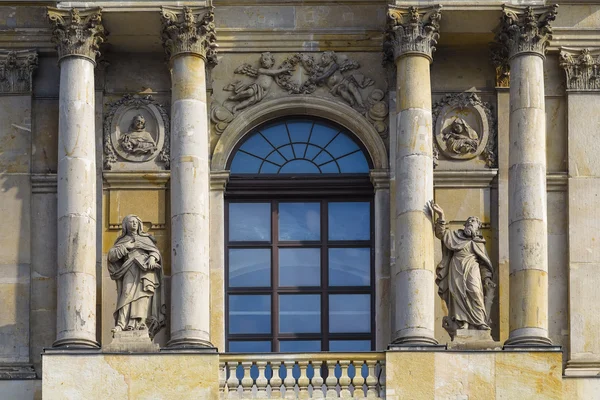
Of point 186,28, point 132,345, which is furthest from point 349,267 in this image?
point 186,28

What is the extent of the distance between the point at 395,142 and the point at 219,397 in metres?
5.36

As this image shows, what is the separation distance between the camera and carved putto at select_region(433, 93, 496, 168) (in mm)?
44406

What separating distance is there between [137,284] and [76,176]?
1958 mm

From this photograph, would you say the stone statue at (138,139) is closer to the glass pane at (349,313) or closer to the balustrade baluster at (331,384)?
the glass pane at (349,313)

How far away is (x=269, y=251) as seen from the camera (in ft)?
146

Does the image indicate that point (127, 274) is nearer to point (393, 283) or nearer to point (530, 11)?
point (393, 283)

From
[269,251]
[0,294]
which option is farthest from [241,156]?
[0,294]

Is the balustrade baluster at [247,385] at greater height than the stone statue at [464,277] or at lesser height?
lesser

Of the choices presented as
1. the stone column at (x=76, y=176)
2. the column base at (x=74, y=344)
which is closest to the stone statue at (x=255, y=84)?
Answer: the stone column at (x=76, y=176)

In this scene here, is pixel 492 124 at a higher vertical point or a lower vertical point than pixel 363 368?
higher

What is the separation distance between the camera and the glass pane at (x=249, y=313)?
44062 mm

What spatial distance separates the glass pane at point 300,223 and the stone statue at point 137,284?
271 cm

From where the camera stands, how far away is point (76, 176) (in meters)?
42.9

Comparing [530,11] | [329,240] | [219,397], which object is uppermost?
[530,11]
